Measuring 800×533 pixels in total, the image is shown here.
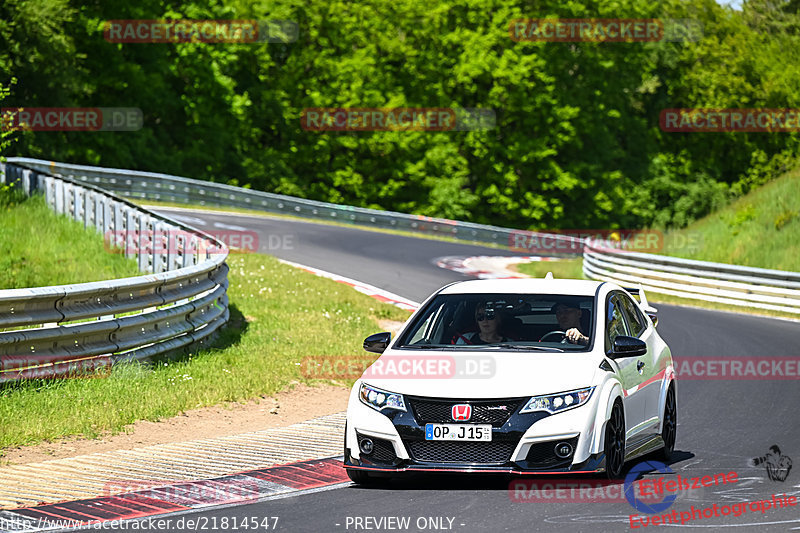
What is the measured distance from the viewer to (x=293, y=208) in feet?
146

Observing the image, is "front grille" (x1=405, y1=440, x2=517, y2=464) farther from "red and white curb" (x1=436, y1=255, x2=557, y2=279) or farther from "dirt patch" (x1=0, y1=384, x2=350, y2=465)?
"red and white curb" (x1=436, y1=255, x2=557, y2=279)

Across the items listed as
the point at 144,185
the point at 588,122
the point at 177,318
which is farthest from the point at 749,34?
the point at 177,318

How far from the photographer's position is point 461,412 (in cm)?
802

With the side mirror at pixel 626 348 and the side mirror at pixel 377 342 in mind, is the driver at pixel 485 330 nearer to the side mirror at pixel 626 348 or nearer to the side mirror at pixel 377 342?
the side mirror at pixel 377 342

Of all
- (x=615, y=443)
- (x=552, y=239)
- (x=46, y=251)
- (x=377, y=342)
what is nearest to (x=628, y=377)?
(x=615, y=443)

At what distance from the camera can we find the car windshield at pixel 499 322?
30.0 ft

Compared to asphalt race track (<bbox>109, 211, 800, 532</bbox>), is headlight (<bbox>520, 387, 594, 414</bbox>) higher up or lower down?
higher up

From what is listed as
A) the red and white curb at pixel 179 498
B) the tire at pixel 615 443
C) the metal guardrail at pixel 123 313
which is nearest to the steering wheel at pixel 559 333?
the tire at pixel 615 443

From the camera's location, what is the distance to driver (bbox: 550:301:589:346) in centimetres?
906

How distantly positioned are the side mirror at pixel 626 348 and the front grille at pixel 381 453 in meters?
1.78

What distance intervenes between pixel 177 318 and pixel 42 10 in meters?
24.9

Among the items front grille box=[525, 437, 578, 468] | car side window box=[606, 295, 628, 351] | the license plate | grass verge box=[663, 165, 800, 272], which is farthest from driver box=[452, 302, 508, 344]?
grass verge box=[663, 165, 800, 272]

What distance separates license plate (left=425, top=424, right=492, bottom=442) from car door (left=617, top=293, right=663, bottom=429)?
1900 mm

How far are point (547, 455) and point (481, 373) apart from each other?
0.76 metres
